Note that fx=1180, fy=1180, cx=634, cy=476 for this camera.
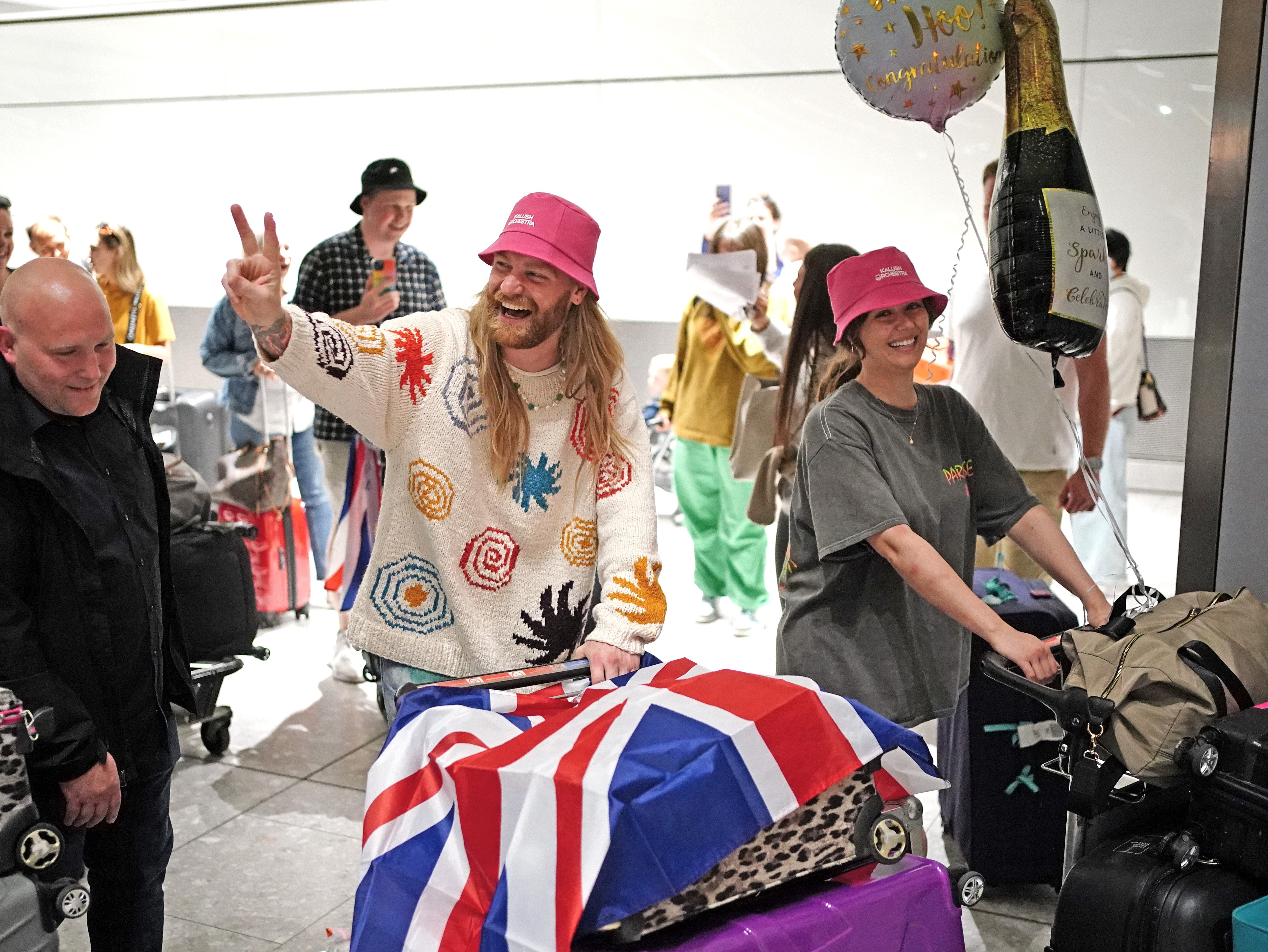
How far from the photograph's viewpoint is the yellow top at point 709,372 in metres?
4.88

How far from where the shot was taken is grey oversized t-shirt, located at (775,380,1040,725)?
2.34m

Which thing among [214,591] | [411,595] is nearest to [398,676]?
[411,595]

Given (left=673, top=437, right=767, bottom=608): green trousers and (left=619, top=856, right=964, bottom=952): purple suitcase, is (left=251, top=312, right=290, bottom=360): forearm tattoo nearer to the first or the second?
(left=619, top=856, right=964, bottom=952): purple suitcase

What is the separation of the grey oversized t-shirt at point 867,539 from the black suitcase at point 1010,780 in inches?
19.6

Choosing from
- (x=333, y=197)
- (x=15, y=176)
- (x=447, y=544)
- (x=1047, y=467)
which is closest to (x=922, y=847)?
(x=447, y=544)

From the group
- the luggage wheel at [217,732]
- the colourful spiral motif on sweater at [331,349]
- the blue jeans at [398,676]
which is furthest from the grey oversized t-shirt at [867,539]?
the luggage wheel at [217,732]

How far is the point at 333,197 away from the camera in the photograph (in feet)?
24.8

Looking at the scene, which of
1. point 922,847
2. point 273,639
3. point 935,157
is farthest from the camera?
point 935,157

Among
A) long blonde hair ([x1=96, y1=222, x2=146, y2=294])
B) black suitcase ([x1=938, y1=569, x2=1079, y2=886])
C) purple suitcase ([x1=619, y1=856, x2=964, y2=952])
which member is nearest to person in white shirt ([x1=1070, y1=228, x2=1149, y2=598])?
black suitcase ([x1=938, y1=569, x2=1079, y2=886])

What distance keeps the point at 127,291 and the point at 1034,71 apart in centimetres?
476

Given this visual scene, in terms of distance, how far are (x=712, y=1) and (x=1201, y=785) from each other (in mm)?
5705

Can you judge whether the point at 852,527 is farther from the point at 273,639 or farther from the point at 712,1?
the point at 712,1

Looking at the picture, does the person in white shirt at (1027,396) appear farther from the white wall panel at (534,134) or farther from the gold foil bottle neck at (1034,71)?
the white wall panel at (534,134)

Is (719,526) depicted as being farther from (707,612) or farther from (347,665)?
(347,665)
